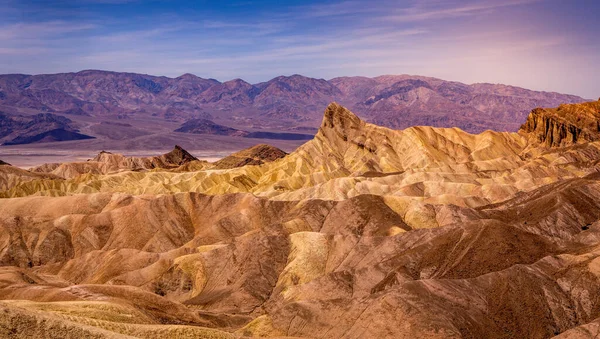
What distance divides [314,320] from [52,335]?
25790 mm

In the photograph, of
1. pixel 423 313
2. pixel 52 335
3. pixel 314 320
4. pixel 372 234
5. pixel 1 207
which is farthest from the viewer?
pixel 1 207

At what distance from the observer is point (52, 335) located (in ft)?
115

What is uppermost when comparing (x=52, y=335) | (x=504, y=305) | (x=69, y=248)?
(x=52, y=335)

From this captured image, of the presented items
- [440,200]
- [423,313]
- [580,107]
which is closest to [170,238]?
[440,200]

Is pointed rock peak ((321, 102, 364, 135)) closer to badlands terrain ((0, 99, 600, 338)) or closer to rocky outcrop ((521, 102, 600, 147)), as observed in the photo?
badlands terrain ((0, 99, 600, 338))

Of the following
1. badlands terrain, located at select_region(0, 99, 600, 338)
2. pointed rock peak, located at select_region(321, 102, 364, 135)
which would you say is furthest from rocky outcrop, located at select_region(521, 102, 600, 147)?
pointed rock peak, located at select_region(321, 102, 364, 135)

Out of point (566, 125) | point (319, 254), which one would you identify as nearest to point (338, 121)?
point (566, 125)

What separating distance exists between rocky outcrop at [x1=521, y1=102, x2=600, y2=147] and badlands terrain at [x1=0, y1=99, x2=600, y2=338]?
8.81 metres

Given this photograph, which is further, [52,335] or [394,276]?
[394,276]

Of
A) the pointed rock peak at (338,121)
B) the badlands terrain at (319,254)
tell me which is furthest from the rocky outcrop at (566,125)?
the pointed rock peak at (338,121)

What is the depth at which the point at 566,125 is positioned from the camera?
15788 cm

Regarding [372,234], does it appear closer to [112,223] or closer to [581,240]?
[581,240]

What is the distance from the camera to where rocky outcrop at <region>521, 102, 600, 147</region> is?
157 metres

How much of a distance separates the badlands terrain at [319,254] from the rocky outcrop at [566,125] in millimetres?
8811
